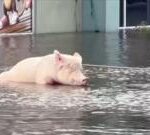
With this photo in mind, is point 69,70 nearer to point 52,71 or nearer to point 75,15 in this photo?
point 52,71

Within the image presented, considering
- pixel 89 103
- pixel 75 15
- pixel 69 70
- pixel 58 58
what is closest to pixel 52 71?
pixel 58 58

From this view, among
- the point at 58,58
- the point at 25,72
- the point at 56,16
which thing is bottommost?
the point at 25,72

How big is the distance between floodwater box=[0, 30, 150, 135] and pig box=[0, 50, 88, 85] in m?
0.13

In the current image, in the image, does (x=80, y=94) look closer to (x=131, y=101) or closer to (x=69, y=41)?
(x=131, y=101)

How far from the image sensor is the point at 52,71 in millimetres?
10547

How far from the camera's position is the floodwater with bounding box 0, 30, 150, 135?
7488 mm

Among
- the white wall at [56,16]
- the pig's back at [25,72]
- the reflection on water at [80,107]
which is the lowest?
the reflection on water at [80,107]

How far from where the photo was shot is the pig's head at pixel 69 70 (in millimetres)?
10328

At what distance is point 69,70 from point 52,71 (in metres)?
0.31

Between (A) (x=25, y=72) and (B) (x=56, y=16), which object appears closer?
(A) (x=25, y=72)

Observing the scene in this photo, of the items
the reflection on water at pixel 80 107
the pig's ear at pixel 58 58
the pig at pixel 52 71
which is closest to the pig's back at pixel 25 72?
the pig at pixel 52 71

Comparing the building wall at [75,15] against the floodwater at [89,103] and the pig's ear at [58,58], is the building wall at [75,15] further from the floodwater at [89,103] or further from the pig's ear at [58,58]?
the pig's ear at [58,58]

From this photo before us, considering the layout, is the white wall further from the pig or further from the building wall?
the pig

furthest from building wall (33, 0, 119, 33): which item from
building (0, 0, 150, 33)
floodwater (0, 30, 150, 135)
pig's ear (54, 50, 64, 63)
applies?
pig's ear (54, 50, 64, 63)
